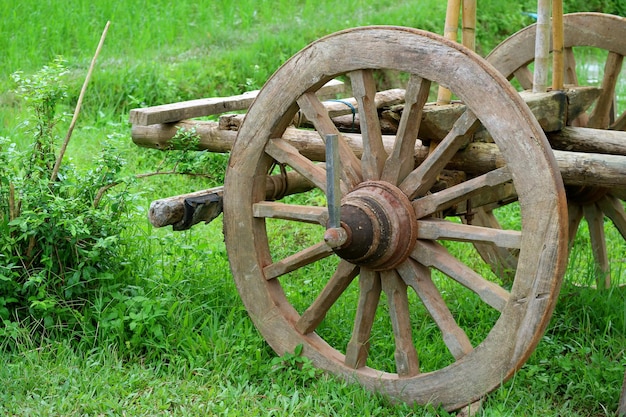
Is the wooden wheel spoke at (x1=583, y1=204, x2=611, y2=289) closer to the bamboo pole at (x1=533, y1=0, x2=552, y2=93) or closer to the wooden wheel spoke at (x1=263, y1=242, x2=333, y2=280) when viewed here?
the bamboo pole at (x1=533, y1=0, x2=552, y2=93)

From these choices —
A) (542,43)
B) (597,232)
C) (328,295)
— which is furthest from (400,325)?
(597,232)

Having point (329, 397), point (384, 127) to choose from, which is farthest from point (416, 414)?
point (384, 127)

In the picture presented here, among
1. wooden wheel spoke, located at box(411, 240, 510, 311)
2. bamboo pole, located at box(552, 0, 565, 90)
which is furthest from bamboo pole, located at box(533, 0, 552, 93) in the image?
wooden wheel spoke, located at box(411, 240, 510, 311)

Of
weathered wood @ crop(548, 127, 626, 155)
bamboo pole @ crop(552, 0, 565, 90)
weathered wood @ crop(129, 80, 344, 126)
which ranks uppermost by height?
bamboo pole @ crop(552, 0, 565, 90)

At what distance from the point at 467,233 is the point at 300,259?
75 cm

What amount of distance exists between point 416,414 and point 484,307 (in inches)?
43.6

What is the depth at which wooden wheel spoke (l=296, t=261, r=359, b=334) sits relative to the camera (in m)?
3.52

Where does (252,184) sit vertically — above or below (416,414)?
above

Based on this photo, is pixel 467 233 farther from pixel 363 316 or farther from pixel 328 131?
pixel 328 131

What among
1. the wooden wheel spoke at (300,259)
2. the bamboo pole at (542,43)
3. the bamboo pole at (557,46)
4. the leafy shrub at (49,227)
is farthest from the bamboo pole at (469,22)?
the leafy shrub at (49,227)

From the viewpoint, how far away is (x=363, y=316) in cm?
349

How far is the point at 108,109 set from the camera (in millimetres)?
6859

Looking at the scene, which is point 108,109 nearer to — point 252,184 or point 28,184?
point 28,184

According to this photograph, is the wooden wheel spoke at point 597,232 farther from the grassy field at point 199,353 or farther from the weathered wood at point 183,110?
the weathered wood at point 183,110
